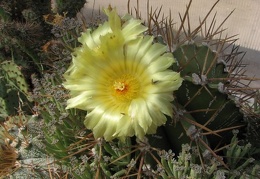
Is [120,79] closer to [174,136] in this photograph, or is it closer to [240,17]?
[174,136]

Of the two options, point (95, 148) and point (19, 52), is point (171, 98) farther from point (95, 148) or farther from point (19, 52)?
point (19, 52)

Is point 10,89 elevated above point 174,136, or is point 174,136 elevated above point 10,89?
point 174,136

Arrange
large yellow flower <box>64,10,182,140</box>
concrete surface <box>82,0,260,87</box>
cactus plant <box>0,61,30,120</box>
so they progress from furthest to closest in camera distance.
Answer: concrete surface <box>82,0,260,87</box> < cactus plant <box>0,61,30,120</box> < large yellow flower <box>64,10,182,140</box>

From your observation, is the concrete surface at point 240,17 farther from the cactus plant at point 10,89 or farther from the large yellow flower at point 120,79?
the large yellow flower at point 120,79

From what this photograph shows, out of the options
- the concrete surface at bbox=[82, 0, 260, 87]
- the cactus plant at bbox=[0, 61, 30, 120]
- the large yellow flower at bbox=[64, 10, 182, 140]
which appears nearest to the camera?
the large yellow flower at bbox=[64, 10, 182, 140]

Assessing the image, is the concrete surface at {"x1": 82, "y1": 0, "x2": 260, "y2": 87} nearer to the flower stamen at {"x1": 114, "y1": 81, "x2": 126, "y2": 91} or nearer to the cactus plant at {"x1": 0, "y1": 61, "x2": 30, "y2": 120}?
the cactus plant at {"x1": 0, "y1": 61, "x2": 30, "y2": 120}

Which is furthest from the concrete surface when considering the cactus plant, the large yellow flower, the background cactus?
the large yellow flower

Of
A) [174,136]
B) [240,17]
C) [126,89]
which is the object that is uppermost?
[126,89]

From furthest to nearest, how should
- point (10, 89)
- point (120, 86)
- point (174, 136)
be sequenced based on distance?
1. point (10, 89)
2. point (174, 136)
3. point (120, 86)

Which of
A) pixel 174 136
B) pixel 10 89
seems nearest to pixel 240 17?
pixel 10 89
